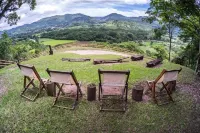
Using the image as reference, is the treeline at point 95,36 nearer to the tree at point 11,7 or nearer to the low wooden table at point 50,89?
the tree at point 11,7

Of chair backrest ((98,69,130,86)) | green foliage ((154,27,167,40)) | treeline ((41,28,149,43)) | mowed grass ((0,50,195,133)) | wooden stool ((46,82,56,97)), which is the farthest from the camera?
treeline ((41,28,149,43))

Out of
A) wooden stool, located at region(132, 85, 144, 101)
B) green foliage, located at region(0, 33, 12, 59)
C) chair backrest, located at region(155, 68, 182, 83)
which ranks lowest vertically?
green foliage, located at region(0, 33, 12, 59)

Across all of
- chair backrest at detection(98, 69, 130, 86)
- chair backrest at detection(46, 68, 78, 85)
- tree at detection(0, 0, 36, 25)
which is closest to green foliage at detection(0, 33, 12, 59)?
tree at detection(0, 0, 36, 25)

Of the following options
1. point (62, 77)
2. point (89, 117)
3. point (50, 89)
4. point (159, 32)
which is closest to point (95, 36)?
point (159, 32)

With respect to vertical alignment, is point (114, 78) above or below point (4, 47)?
above

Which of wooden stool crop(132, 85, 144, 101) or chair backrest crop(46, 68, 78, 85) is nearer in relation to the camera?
chair backrest crop(46, 68, 78, 85)

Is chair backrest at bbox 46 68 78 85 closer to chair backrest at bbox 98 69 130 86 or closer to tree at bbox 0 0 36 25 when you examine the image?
chair backrest at bbox 98 69 130 86

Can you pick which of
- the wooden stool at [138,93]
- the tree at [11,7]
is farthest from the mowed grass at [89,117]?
the tree at [11,7]

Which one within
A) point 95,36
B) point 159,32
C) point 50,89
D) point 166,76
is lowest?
point 95,36

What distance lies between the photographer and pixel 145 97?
886 cm

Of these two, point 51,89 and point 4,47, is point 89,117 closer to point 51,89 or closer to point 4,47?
point 51,89

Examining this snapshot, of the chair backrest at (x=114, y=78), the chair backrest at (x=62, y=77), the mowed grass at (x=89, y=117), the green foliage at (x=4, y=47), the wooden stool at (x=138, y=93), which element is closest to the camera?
the mowed grass at (x=89, y=117)

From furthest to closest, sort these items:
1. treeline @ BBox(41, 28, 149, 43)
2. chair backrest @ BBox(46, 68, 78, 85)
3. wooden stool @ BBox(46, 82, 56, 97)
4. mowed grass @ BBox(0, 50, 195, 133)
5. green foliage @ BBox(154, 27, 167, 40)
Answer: treeline @ BBox(41, 28, 149, 43) < green foliage @ BBox(154, 27, 167, 40) < wooden stool @ BBox(46, 82, 56, 97) < chair backrest @ BBox(46, 68, 78, 85) < mowed grass @ BBox(0, 50, 195, 133)

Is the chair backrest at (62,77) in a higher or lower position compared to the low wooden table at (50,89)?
higher
